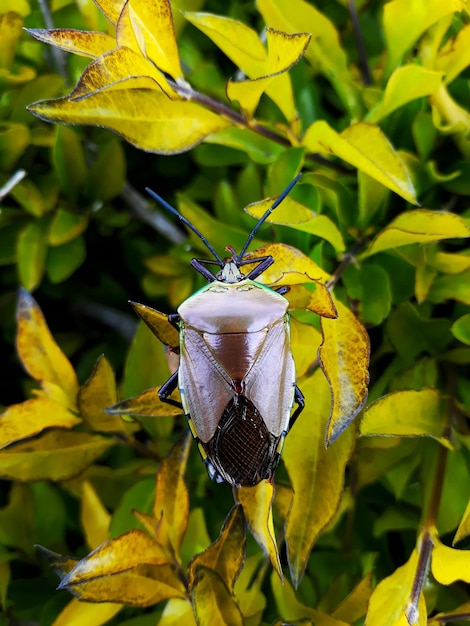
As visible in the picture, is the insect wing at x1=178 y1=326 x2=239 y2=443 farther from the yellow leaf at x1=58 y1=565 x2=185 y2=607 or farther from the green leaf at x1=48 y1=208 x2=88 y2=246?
the green leaf at x1=48 y1=208 x2=88 y2=246

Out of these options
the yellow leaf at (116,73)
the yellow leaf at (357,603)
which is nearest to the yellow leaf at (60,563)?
the yellow leaf at (357,603)

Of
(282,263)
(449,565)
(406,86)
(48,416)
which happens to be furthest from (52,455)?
(406,86)

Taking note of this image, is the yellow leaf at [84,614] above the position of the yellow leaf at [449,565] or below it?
below

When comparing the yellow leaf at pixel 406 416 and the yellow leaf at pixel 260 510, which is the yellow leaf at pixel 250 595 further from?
the yellow leaf at pixel 406 416

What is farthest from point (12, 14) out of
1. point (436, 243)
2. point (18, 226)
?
point (436, 243)

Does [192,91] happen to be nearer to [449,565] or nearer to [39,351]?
[39,351]

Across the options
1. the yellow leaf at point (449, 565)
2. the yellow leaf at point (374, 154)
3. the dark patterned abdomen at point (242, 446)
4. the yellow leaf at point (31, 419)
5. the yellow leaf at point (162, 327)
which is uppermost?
the yellow leaf at point (374, 154)

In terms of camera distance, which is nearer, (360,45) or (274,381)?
(274,381)
